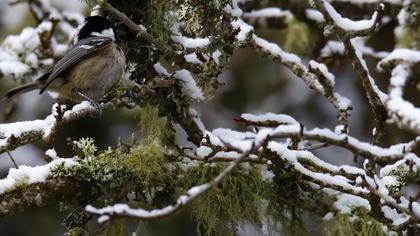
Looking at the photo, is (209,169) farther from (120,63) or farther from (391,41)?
(391,41)

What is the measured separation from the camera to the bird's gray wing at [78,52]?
488 centimetres

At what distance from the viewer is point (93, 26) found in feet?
16.1


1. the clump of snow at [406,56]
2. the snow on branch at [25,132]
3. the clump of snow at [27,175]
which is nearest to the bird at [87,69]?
the snow on branch at [25,132]

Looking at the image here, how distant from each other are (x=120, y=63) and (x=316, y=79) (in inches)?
45.2

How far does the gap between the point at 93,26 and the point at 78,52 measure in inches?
8.7

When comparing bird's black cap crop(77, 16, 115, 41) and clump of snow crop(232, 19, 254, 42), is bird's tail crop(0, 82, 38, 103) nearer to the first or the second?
bird's black cap crop(77, 16, 115, 41)

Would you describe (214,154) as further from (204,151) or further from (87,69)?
(87,69)

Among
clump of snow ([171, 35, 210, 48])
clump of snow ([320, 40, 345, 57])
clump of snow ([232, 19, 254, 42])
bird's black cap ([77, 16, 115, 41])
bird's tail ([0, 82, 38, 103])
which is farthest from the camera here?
clump of snow ([320, 40, 345, 57])

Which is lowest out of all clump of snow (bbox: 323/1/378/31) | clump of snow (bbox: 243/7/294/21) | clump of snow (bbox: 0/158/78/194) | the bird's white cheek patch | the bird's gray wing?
clump of snow (bbox: 243/7/294/21)

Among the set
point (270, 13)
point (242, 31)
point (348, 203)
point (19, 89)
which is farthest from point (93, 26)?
point (348, 203)

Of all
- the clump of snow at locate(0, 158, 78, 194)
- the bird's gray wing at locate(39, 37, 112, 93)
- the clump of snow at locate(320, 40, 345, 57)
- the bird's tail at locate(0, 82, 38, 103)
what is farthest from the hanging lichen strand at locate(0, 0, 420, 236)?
the clump of snow at locate(320, 40, 345, 57)

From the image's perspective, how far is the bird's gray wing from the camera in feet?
16.0

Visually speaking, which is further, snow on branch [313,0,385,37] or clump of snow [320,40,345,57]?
clump of snow [320,40,345,57]

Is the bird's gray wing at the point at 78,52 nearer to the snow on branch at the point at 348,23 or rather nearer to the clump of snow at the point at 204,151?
the clump of snow at the point at 204,151
